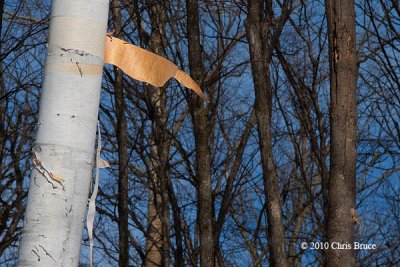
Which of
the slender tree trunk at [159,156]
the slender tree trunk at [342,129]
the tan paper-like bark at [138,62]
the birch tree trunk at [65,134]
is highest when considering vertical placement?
the slender tree trunk at [159,156]

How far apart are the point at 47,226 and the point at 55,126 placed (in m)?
0.30

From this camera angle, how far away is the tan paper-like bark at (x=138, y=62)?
2.56m

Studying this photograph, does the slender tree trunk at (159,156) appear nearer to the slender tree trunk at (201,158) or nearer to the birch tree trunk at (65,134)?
the slender tree trunk at (201,158)

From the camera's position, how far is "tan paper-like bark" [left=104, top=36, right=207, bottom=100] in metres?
2.56

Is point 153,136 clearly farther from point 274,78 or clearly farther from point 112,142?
point 274,78

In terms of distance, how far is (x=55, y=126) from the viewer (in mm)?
2246

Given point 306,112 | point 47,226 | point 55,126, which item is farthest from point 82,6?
point 306,112

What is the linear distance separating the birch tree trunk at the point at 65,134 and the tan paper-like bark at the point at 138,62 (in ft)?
0.48

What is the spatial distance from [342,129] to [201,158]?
2756mm

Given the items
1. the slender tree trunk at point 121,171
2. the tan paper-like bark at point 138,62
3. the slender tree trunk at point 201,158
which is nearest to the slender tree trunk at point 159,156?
the slender tree trunk at point 121,171

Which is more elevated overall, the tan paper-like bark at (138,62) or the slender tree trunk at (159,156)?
the slender tree trunk at (159,156)

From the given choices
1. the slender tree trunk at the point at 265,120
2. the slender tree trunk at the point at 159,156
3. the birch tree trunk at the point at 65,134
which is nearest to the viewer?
the birch tree trunk at the point at 65,134

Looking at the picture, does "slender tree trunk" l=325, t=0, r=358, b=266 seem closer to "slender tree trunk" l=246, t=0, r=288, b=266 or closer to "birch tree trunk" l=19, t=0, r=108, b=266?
"slender tree trunk" l=246, t=0, r=288, b=266

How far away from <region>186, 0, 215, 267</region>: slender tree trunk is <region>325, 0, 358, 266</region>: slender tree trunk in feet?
8.29
